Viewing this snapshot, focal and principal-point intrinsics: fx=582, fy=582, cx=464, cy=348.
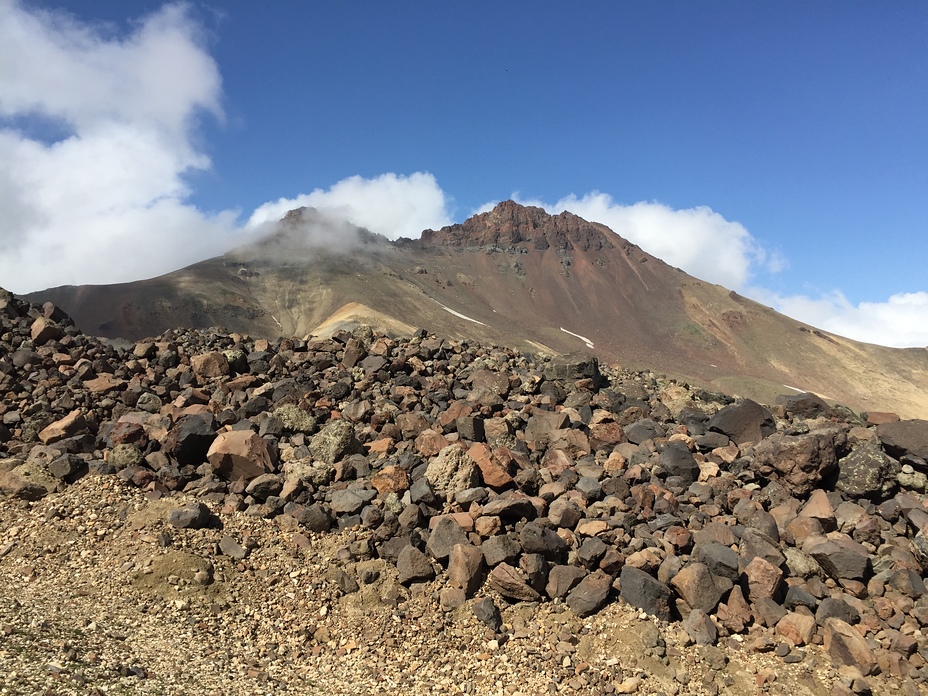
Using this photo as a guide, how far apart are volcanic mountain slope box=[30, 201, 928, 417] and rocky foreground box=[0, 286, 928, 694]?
56.0 m

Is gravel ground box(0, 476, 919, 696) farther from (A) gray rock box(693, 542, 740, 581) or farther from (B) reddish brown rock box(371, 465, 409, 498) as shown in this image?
(B) reddish brown rock box(371, 465, 409, 498)

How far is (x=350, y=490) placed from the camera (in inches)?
379

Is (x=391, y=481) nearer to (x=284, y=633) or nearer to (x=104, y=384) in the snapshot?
(x=284, y=633)

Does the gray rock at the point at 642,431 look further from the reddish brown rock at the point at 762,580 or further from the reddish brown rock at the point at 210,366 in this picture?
the reddish brown rock at the point at 210,366

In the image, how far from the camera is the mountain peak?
149875 millimetres

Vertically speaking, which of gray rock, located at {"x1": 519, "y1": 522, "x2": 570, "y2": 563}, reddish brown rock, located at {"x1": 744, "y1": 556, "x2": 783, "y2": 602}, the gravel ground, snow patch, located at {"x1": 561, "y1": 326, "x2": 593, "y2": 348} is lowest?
the gravel ground

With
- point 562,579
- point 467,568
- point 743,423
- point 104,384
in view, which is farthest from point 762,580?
A: point 104,384

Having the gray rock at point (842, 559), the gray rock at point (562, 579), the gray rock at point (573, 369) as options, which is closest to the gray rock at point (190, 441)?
the gray rock at point (562, 579)

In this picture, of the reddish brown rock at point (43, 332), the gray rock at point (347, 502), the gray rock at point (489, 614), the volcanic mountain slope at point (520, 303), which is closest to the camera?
the gray rock at point (489, 614)

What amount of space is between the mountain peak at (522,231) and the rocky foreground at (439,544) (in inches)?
5480

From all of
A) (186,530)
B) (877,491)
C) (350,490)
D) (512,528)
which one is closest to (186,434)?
(186,530)

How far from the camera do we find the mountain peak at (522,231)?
150 metres

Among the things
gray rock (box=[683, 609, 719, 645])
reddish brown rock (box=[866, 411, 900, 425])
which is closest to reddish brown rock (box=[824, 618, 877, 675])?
gray rock (box=[683, 609, 719, 645])

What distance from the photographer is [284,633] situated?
734 cm
